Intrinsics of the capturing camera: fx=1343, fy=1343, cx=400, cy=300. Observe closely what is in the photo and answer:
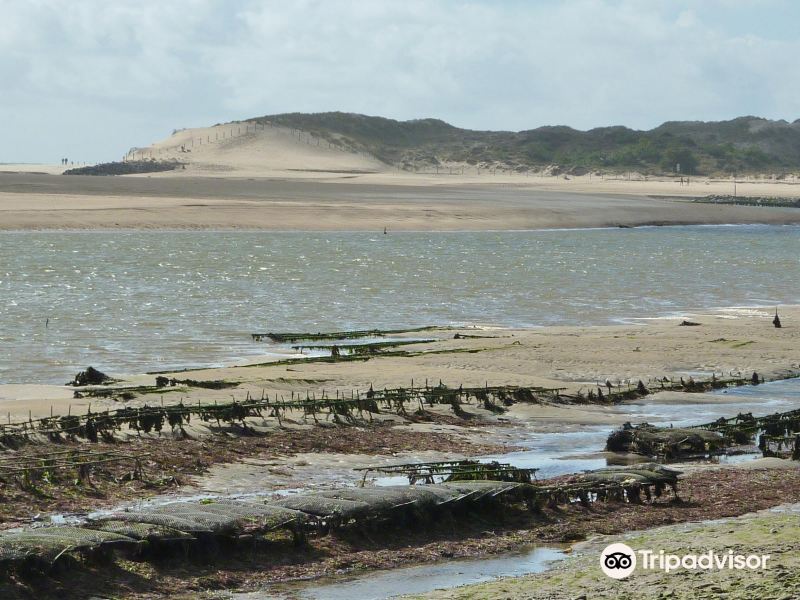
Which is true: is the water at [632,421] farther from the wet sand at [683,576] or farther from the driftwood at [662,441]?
the wet sand at [683,576]

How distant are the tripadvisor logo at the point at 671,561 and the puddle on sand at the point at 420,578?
1017mm

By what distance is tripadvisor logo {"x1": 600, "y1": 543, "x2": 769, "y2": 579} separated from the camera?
14.3 metres

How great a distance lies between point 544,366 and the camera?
106 feet

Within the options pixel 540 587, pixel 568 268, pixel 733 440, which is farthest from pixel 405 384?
pixel 568 268

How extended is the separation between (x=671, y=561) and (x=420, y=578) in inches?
111

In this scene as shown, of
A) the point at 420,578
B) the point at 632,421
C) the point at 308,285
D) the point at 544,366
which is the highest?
the point at 308,285

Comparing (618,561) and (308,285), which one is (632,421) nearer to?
(618,561)

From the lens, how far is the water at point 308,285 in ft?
118

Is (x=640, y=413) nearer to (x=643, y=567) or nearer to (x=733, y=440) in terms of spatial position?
(x=733, y=440)

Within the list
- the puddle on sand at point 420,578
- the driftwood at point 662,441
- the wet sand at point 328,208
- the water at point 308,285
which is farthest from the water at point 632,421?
the wet sand at point 328,208

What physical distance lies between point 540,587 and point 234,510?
402 cm

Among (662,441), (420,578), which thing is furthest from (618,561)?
(662,441)

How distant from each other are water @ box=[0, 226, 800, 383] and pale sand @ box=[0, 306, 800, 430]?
328 cm

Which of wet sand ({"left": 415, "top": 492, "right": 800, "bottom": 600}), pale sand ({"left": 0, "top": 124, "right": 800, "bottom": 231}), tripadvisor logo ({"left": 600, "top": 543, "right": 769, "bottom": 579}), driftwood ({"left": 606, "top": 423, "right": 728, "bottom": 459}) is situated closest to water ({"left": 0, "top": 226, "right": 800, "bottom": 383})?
pale sand ({"left": 0, "top": 124, "right": 800, "bottom": 231})
